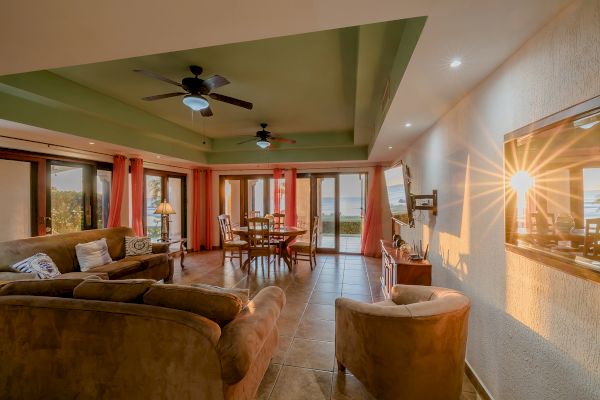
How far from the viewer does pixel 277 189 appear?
6566mm

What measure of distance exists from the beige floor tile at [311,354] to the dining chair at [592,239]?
72.5 inches

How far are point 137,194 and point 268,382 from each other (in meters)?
4.65

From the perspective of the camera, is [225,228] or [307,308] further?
[225,228]

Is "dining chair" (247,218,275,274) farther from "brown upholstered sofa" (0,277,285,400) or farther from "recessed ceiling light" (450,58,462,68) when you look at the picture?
"recessed ceiling light" (450,58,462,68)

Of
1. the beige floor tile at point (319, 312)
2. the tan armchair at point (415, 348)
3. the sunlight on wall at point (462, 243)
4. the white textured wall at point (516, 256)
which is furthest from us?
the beige floor tile at point (319, 312)

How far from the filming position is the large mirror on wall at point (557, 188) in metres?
0.97

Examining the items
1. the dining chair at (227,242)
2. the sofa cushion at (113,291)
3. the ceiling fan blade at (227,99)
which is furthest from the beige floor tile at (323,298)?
the ceiling fan blade at (227,99)

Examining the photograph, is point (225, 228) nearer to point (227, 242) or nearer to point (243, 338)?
point (227, 242)

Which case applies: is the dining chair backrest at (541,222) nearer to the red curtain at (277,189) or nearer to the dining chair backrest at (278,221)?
the dining chair backrest at (278,221)

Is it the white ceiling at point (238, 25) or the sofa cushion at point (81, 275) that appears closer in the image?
the white ceiling at point (238, 25)

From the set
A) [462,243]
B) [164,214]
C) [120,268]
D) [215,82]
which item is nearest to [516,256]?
[462,243]

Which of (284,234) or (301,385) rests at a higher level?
(284,234)

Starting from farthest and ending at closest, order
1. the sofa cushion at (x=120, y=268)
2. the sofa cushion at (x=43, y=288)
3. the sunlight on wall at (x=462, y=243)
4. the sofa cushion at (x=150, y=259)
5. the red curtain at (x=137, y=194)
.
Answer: the red curtain at (x=137, y=194) < the sofa cushion at (x=150, y=259) < the sofa cushion at (x=120, y=268) < the sunlight on wall at (x=462, y=243) < the sofa cushion at (x=43, y=288)

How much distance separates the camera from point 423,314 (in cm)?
150
